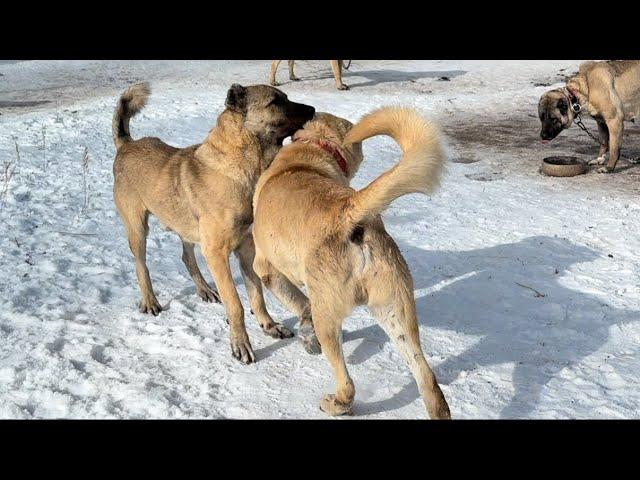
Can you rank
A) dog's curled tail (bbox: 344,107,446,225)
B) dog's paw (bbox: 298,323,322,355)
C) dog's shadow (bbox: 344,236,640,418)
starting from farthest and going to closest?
1. dog's paw (bbox: 298,323,322,355)
2. dog's shadow (bbox: 344,236,640,418)
3. dog's curled tail (bbox: 344,107,446,225)

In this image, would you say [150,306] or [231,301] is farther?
[150,306]

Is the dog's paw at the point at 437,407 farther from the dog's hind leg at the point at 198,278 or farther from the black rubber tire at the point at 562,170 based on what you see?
the black rubber tire at the point at 562,170

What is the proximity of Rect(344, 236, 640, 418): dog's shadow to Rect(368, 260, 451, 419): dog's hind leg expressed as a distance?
629 mm

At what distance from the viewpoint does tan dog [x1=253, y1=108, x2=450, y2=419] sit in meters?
3.24

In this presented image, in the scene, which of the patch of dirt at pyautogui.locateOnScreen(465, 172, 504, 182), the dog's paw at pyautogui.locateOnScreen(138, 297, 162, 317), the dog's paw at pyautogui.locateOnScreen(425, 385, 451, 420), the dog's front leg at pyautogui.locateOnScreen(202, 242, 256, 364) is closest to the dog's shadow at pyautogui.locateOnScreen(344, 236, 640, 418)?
the dog's paw at pyautogui.locateOnScreen(425, 385, 451, 420)

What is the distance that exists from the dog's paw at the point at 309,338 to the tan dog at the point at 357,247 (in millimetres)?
654

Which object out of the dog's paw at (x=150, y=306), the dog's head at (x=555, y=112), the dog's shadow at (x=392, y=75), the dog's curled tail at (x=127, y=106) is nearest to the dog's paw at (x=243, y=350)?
the dog's paw at (x=150, y=306)

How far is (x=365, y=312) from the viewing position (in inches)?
209

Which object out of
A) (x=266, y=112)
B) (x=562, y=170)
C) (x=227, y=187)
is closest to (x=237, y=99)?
(x=266, y=112)

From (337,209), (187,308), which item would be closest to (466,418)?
(337,209)

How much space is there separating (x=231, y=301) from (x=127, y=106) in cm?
224

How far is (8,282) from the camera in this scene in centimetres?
546

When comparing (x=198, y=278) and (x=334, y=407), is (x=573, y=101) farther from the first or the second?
(x=334, y=407)

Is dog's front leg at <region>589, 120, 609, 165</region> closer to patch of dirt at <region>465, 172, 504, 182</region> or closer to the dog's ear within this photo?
patch of dirt at <region>465, 172, 504, 182</region>
